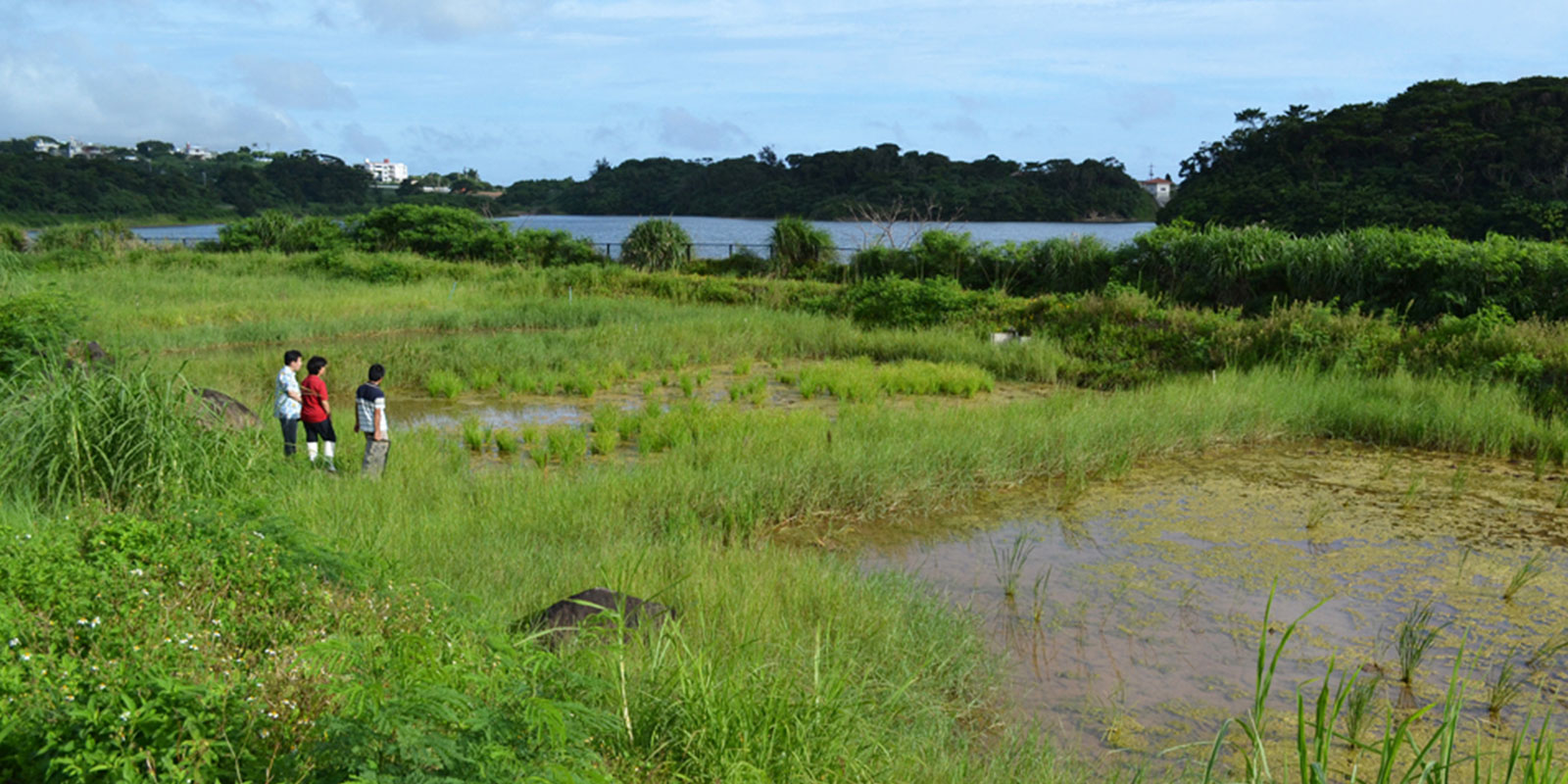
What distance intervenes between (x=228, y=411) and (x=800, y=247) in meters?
18.2

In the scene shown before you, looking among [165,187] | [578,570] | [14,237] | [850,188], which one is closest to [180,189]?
[165,187]

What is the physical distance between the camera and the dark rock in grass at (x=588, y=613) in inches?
168

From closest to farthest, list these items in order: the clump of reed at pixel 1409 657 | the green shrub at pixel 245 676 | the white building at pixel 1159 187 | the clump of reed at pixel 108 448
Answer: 1. the green shrub at pixel 245 676
2. the clump of reed at pixel 1409 657
3. the clump of reed at pixel 108 448
4. the white building at pixel 1159 187

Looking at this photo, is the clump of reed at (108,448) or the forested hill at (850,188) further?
the forested hill at (850,188)

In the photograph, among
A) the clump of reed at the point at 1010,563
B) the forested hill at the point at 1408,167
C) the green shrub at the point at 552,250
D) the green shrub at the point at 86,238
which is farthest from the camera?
the green shrub at the point at 86,238

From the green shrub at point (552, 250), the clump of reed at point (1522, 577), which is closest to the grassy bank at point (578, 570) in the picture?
the clump of reed at point (1522, 577)

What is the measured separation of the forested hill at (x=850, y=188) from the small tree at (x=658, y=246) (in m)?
27.3

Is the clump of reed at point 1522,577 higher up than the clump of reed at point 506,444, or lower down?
lower down

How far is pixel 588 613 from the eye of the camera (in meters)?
4.44

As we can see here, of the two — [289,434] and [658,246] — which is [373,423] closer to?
[289,434]

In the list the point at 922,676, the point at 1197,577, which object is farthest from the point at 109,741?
the point at 1197,577

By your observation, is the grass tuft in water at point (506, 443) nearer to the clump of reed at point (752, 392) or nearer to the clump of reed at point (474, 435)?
the clump of reed at point (474, 435)

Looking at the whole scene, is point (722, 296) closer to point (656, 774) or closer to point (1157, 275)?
point (1157, 275)

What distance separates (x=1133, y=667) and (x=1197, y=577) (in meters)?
1.67
